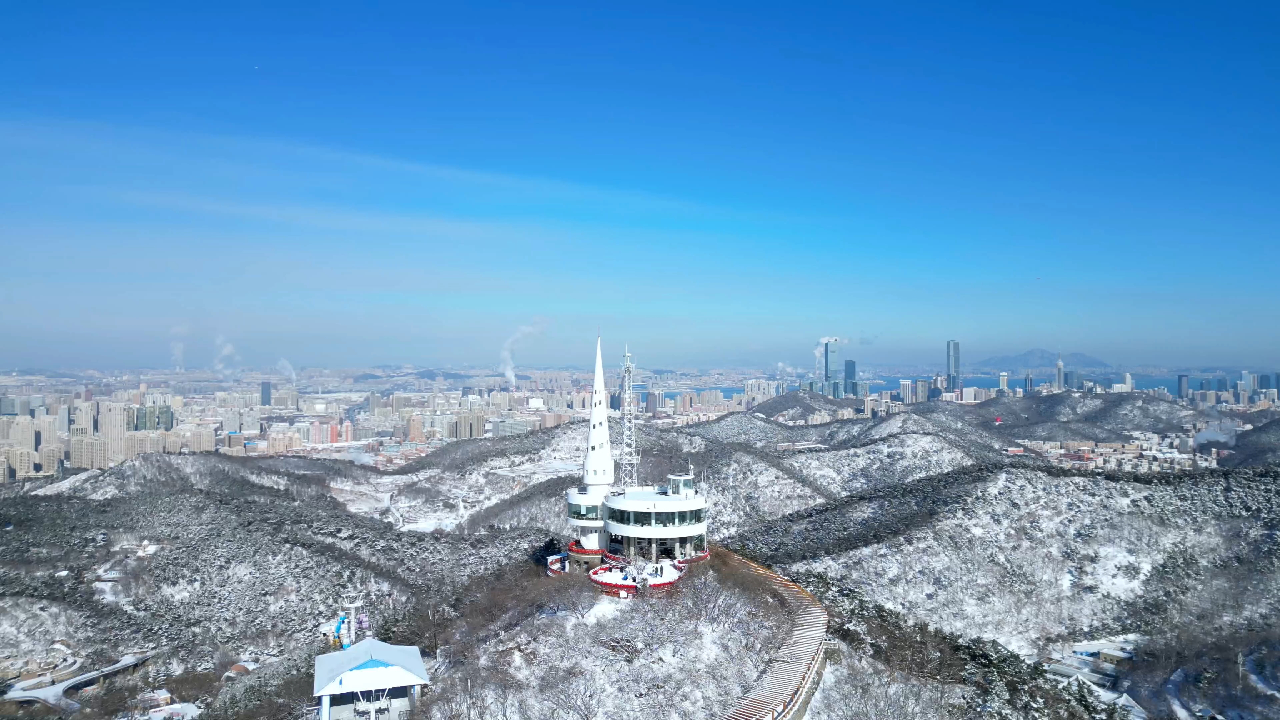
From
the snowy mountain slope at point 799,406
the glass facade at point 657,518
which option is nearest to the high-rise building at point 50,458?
the glass facade at point 657,518

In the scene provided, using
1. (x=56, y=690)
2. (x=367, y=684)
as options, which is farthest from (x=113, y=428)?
(x=367, y=684)

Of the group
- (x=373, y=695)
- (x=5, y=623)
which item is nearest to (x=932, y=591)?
(x=373, y=695)

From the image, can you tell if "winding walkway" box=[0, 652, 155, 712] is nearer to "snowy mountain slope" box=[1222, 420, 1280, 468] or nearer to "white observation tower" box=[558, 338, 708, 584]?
"white observation tower" box=[558, 338, 708, 584]

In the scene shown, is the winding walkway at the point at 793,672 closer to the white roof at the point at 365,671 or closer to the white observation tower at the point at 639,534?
the white observation tower at the point at 639,534

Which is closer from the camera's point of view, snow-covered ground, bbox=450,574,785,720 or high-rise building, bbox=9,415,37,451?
snow-covered ground, bbox=450,574,785,720

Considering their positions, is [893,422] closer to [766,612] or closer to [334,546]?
[334,546]

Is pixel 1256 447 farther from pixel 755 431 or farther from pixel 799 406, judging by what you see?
pixel 799 406

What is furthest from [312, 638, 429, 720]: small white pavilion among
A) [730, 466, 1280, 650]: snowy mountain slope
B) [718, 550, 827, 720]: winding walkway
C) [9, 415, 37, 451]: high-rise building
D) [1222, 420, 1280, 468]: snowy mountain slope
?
[9, 415, 37, 451]: high-rise building
